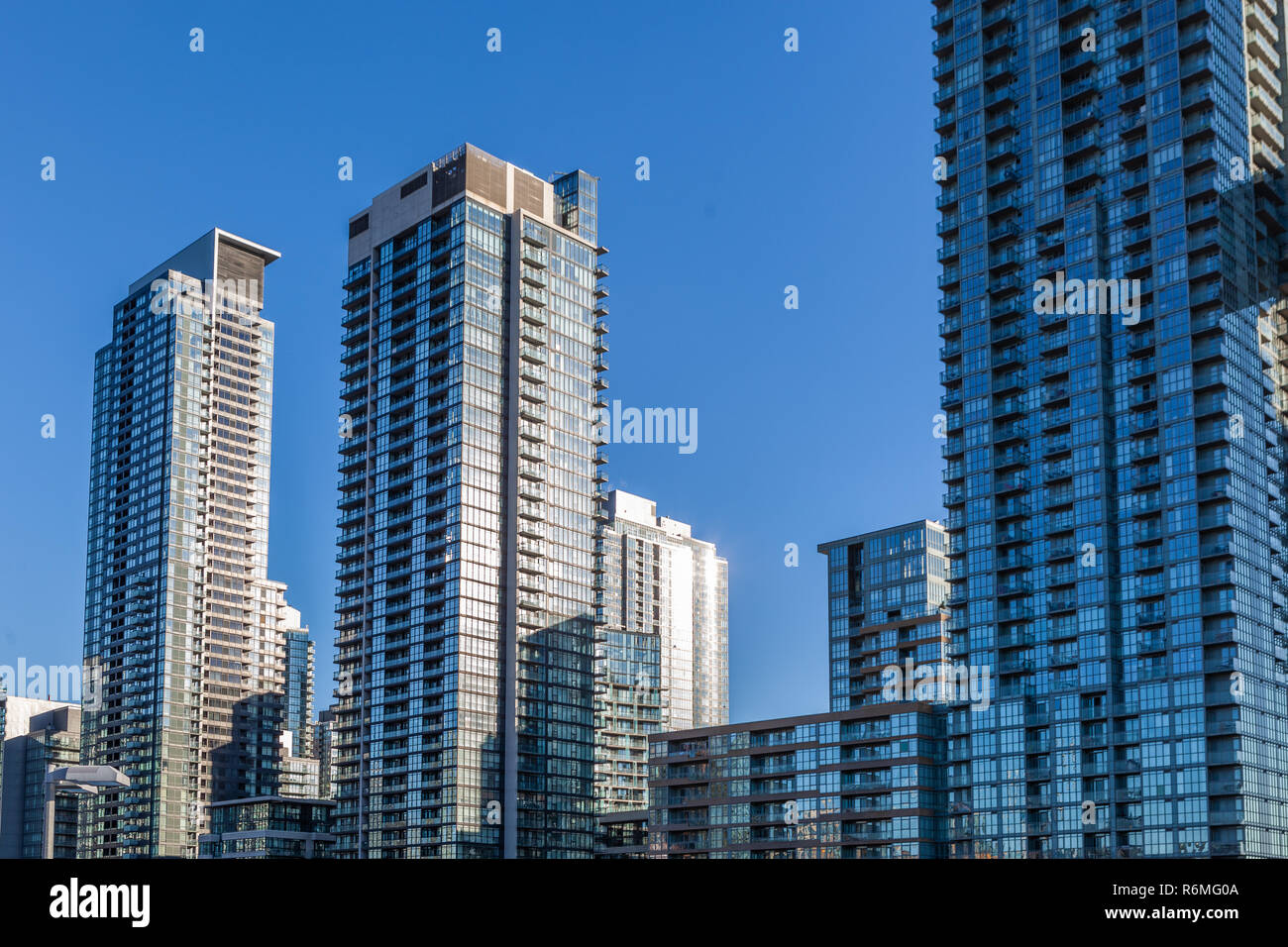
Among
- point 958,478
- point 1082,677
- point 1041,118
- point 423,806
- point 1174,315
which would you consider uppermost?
point 1041,118

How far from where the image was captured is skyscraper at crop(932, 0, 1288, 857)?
474ft

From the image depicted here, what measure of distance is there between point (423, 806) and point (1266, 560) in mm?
107445

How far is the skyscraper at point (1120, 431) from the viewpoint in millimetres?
144375

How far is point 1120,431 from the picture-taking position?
158250 mm

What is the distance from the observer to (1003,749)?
15625cm
